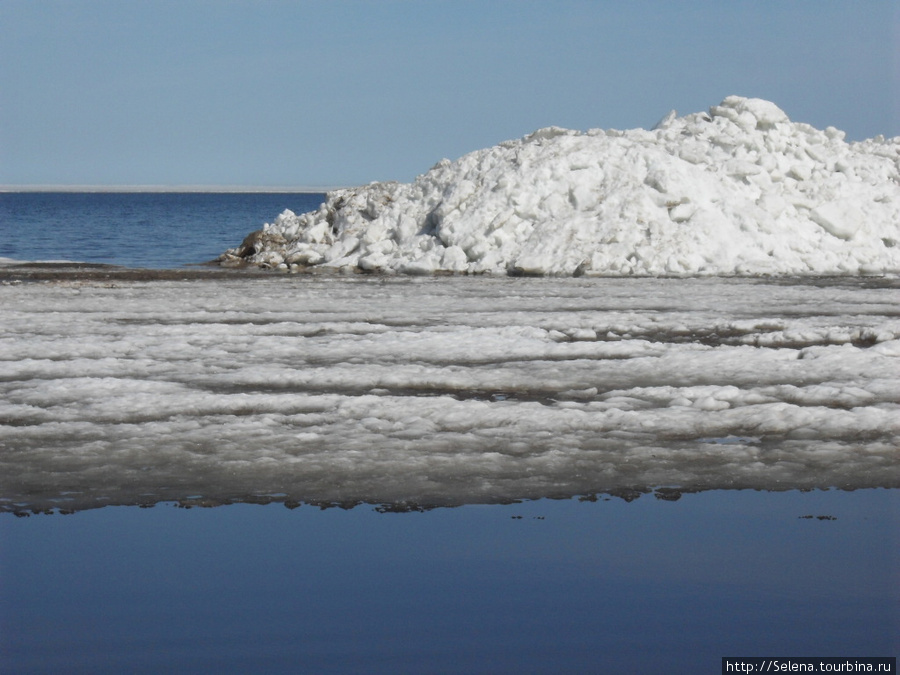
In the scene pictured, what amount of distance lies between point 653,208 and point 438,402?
13.7 m

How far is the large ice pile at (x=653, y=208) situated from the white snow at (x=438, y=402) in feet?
21.3

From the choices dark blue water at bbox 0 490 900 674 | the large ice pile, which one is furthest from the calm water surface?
the large ice pile

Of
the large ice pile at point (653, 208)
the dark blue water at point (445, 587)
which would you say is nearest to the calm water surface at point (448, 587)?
the dark blue water at point (445, 587)

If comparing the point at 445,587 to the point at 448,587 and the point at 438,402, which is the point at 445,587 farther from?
the point at 438,402

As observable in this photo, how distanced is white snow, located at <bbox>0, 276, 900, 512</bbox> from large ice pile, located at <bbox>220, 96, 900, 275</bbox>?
21.3ft

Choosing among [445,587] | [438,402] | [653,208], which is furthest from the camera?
→ [653,208]

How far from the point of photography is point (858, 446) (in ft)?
21.9

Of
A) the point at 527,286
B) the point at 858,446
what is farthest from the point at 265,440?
the point at 527,286

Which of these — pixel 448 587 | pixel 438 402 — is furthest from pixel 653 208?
pixel 448 587

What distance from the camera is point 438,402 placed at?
7.73 m

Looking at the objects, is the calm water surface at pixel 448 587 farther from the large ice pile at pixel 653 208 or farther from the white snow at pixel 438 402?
the large ice pile at pixel 653 208

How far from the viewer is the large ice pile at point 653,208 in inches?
794

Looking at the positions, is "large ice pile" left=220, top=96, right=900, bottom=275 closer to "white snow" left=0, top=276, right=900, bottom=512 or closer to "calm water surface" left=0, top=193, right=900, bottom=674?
"white snow" left=0, top=276, right=900, bottom=512

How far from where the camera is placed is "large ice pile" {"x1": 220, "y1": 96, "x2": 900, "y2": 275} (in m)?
20.2
